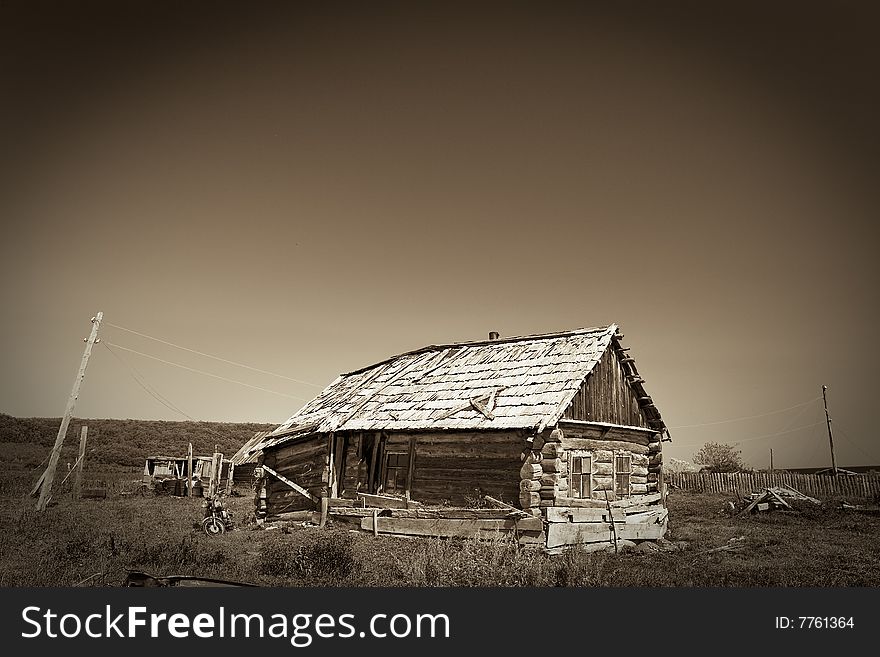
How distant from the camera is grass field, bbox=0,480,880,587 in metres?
9.47

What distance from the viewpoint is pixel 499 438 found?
15.2m

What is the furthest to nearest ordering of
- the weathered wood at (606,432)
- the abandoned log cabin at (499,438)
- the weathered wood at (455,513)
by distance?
1. the weathered wood at (606,432)
2. the abandoned log cabin at (499,438)
3. the weathered wood at (455,513)

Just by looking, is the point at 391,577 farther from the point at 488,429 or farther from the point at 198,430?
the point at 198,430

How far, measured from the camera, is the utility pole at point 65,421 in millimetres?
17625

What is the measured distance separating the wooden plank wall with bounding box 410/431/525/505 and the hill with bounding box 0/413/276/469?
18.6m

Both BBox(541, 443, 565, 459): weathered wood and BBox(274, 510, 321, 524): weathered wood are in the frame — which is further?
BBox(274, 510, 321, 524): weathered wood

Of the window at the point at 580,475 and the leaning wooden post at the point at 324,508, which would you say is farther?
the leaning wooden post at the point at 324,508

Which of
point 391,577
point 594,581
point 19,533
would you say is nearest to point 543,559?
point 594,581

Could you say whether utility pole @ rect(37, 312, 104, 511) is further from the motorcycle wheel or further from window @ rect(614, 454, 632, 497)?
window @ rect(614, 454, 632, 497)

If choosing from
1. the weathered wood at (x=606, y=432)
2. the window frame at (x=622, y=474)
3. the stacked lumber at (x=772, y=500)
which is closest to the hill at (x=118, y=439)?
the weathered wood at (x=606, y=432)

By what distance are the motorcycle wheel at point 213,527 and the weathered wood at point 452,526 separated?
12.6 feet

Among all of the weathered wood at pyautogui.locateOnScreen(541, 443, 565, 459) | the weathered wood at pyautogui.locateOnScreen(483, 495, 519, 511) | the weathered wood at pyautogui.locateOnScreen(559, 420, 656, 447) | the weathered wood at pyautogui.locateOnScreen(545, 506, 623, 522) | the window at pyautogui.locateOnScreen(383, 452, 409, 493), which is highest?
the weathered wood at pyautogui.locateOnScreen(559, 420, 656, 447)

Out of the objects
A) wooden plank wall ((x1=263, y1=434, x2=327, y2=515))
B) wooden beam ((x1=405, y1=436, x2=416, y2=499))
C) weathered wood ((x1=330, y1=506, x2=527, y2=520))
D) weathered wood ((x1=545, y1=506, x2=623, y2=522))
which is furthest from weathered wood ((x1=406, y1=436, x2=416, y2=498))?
weathered wood ((x1=545, y1=506, x2=623, y2=522))

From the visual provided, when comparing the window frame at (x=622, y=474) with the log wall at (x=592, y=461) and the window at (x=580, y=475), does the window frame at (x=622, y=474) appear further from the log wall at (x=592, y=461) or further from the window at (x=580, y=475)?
the window at (x=580, y=475)
